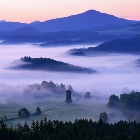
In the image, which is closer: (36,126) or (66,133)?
(66,133)

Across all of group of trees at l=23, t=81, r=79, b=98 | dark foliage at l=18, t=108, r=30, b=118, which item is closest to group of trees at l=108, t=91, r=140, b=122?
dark foliage at l=18, t=108, r=30, b=118

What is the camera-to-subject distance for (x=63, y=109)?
144 m

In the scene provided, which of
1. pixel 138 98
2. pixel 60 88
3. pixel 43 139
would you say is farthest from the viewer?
pixel 60 88

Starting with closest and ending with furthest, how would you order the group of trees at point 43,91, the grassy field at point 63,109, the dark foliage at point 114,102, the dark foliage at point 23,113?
1. the dark foliage at point 23,113
2. the grassy field at point 63,109
3. the dark foliage at point 114,102
4. the group of trees at point 43,91

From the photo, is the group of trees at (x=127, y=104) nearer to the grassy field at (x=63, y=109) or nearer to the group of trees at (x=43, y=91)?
the grassy field at (x=63, y=109)

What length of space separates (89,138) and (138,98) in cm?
9124

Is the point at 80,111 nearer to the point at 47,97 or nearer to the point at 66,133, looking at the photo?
the point at 47,97

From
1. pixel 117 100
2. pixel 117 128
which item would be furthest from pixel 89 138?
pixel 117 100

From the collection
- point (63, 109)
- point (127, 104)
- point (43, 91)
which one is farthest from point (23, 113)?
point (43, 91)

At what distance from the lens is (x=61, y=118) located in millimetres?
127812

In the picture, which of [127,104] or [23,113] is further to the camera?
[127,104]

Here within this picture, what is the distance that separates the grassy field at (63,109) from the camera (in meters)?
130

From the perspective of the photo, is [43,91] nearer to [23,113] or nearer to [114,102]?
[114,102]

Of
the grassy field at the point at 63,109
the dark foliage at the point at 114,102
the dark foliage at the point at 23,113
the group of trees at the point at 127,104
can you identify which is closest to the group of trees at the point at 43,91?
the grassy field at the point at 63,109
